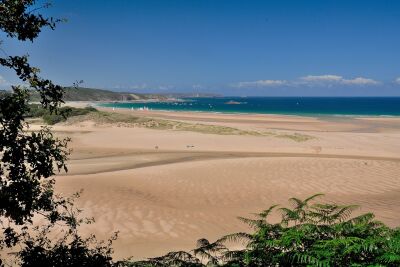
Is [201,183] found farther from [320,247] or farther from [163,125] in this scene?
[163,125]

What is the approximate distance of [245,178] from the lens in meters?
19.6

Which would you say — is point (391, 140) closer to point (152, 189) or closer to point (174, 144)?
point (174, 144)

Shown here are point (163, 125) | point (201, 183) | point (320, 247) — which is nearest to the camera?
point (320, 247)

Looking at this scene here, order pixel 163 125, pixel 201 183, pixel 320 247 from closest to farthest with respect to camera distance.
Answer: pixel 320 247 → pixel 201 183 → pixel 163 125

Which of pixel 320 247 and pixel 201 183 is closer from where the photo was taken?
pixel 320 247

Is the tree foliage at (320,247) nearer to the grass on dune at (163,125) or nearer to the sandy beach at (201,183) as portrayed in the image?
the sandy beach at (201,183)

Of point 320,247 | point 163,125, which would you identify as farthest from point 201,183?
point 163,125

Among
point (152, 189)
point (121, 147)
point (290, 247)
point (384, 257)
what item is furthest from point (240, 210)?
point (121, 147)

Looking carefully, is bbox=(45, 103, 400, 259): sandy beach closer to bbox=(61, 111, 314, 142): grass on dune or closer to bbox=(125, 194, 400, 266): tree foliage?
bbox=(125, 194, 400, 266): tree foliage

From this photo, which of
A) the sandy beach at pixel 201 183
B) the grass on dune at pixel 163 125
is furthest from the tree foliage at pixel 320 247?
the grass on dune at pixel 163 125

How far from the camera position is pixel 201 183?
728 inches

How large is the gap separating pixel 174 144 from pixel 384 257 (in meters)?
27.7

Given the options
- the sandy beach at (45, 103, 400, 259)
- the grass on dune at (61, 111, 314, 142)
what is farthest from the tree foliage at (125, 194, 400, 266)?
the grass on dune at (61, 111, 314, 142)

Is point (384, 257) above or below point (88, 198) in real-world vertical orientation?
above
